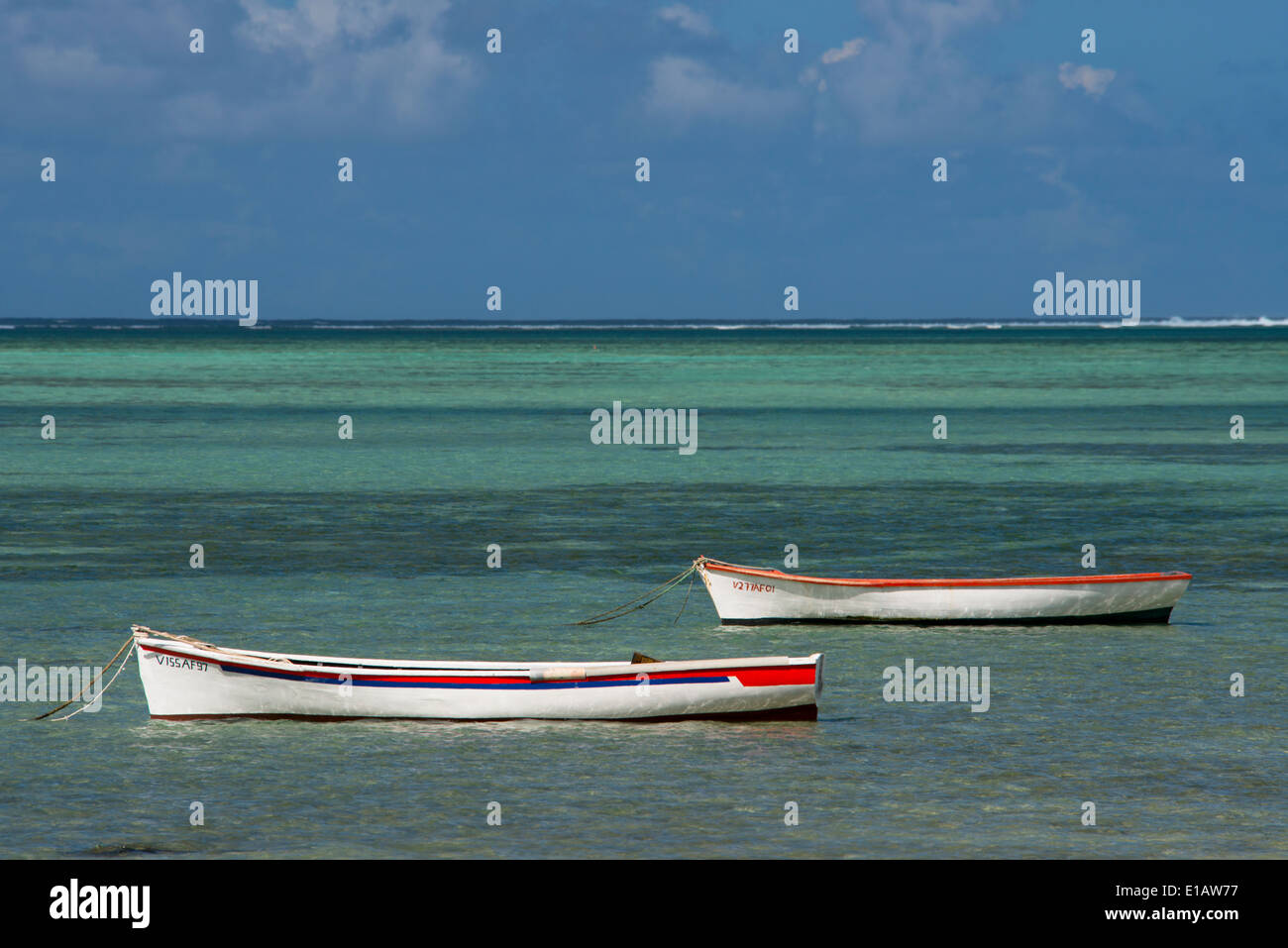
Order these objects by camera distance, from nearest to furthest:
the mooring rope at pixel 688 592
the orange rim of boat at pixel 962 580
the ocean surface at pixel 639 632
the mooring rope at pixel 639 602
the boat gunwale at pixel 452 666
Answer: the ocean surface at pixel 639 632 → the boat gunwale at pixel 452 666 → the orange rim of boat at pixel 962 580 → the mooring rope at pixel 639 602 → the mooring rope at pixel 688 592

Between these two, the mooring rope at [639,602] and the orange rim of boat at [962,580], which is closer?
the orange rim of boat at [962,580]

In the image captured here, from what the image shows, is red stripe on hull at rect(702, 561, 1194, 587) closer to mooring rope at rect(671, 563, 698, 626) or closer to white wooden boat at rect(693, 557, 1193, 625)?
white wooden boat at rect(693, 557, 1193, 625)

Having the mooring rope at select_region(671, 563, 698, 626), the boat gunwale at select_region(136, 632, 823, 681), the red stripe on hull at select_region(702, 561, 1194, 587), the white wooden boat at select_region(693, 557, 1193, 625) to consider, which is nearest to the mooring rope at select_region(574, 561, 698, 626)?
the mooring rope at select_region(671, 563, 698, 626)

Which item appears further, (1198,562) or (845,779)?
(1198,562)

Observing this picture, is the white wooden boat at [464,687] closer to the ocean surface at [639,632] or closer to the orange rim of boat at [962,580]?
the ocean surface at [639,632]

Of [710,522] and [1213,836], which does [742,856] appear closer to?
[1213,836]

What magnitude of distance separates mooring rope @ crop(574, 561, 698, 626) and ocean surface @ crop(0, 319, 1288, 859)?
0.24 meters

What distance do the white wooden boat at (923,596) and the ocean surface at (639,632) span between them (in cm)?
47

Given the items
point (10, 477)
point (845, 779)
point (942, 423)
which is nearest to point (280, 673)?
point (845, 779)

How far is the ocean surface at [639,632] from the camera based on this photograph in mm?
16859

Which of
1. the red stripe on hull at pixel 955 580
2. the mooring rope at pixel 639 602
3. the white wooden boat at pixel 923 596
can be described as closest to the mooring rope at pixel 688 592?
the mooring rope at pixel 639 602

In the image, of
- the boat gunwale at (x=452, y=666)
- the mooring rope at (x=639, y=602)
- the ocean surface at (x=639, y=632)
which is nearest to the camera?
the ocean surface at (x=639, y=632)
